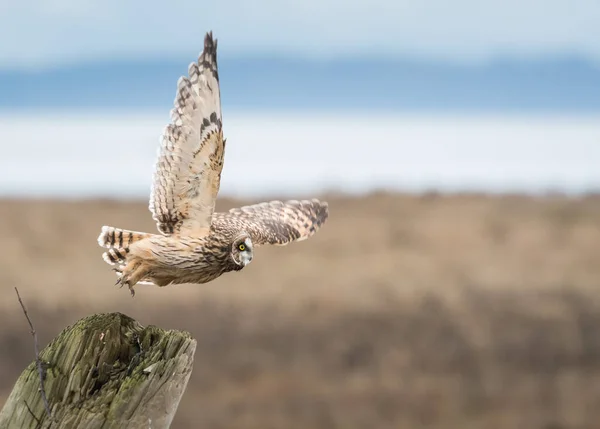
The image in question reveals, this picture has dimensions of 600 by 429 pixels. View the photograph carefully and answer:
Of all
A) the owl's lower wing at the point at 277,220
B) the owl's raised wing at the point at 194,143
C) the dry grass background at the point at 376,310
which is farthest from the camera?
the dry grass background at the point at 376,310

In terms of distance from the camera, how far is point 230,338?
20.7 m

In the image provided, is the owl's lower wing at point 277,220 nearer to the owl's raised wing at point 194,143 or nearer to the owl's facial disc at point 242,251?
the owl's facial disc at point 242,251

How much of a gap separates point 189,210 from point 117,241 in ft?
1.48

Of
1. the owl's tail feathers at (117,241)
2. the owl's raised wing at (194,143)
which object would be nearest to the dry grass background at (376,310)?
the owl's tail feathers at (117,241)

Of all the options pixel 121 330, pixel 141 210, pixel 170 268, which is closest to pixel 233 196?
pixel 141 210

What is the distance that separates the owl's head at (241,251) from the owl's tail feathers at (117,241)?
1.55 ft

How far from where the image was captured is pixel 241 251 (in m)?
5.85

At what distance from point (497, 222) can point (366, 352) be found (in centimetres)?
680

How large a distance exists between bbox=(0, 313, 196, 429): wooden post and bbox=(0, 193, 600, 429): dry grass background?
15.1 m

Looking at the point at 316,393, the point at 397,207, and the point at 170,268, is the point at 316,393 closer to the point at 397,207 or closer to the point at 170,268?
the point at 397,207

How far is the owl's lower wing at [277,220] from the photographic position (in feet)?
22.1

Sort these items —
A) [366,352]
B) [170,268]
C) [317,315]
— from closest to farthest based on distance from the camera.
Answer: [170,268] → [366,352] → [317,315]

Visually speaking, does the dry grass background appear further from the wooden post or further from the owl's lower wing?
the wooden post

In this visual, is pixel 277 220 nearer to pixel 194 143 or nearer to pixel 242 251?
pixel 242 251
